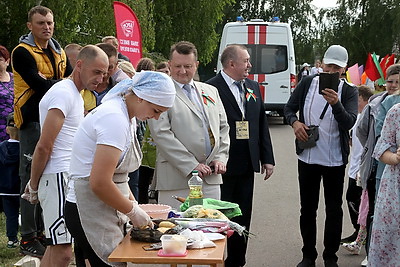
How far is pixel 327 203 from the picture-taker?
21.4ft

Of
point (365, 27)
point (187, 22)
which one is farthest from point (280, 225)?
point (365, 27)

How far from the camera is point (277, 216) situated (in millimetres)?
9070

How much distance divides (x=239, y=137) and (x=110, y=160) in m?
2.84

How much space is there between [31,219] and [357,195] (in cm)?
364

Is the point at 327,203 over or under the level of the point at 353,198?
over

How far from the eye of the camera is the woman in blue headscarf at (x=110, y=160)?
3.58 meters

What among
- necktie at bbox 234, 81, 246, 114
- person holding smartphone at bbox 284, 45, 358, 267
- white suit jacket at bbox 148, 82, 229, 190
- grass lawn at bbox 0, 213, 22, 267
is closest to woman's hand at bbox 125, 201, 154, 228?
white suit jacket at bbox 148, 82, 229, 190

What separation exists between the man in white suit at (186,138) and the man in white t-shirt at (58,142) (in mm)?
1012

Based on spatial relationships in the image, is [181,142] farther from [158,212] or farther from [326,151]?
[326,151]

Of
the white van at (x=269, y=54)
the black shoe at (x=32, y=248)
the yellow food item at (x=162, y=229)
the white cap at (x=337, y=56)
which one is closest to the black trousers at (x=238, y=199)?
the white cap at (x=337, y=56)

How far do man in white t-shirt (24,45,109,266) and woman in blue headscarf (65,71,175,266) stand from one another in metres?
0.76

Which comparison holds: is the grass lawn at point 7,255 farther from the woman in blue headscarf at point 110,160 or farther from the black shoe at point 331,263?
the black shoe at point 331,263

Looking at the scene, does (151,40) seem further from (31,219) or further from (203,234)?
(203,234)

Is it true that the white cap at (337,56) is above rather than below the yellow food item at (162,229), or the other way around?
above
